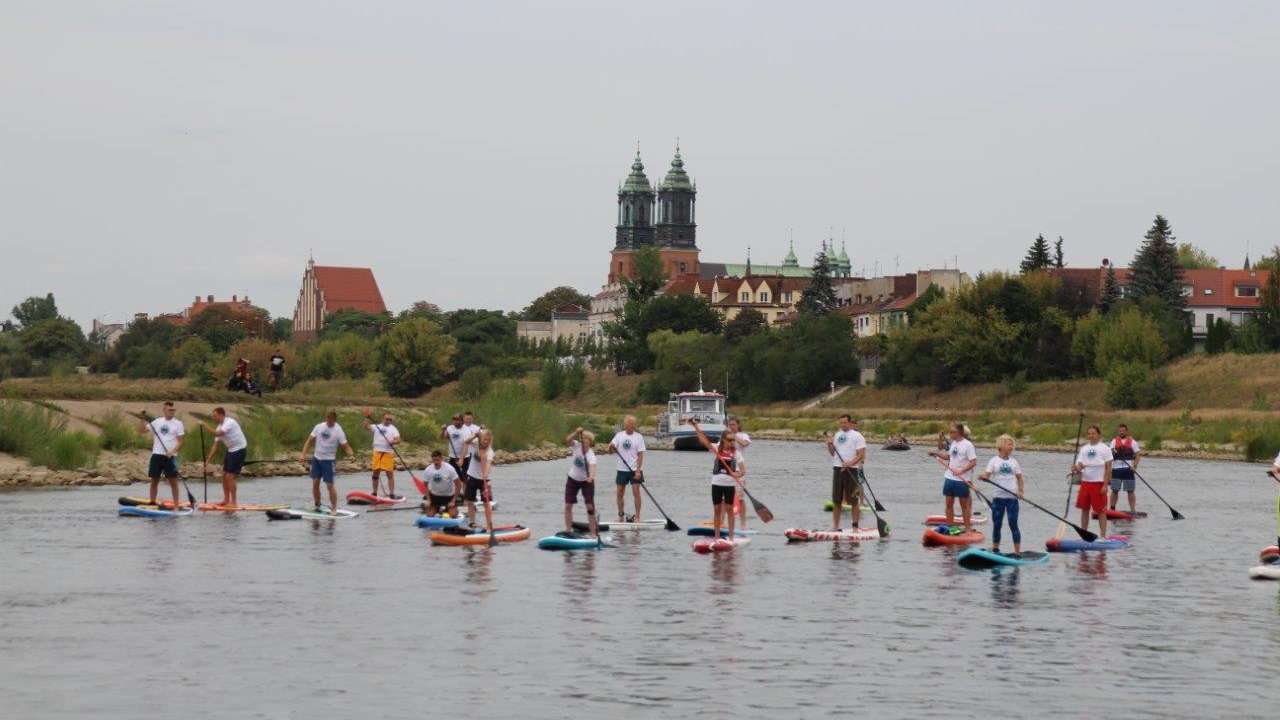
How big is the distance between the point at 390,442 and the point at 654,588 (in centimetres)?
1325

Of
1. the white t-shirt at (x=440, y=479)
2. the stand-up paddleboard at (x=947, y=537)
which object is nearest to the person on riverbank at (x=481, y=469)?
the white t-shirt at (x=440, y=479)

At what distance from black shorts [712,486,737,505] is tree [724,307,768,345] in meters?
117

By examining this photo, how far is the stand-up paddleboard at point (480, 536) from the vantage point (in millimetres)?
29938

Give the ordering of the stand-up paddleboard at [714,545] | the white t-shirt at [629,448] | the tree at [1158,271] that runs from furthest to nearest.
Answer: the tree at [1158,271], the white t-shirt at [629,448], the stand-up paddleboard at [714,545]

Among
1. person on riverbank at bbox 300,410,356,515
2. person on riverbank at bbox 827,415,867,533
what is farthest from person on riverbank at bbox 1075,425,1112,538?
person on riverbank at bbox 300,410,356,515

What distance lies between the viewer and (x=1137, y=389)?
97.2 metres

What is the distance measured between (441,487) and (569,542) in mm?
4257

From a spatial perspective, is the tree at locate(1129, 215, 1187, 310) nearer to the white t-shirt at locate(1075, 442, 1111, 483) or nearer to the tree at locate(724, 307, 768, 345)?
the tree at locate(724, 307, 768, 345)

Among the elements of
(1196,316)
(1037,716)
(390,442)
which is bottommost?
(1037,716)

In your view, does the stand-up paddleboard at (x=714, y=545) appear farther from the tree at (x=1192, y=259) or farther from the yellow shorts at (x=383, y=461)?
the tree at (x=1192, y=259)

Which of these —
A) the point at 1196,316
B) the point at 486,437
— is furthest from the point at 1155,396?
the point at 486,437

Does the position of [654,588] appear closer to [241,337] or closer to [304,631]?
[304,631]

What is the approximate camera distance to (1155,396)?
96938 mm

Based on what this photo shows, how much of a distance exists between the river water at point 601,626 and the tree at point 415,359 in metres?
103
